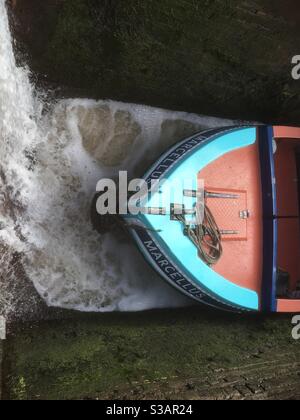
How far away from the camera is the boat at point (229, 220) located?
297 cm

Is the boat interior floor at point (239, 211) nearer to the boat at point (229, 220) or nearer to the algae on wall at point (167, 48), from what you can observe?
the boat at point (229, 220)

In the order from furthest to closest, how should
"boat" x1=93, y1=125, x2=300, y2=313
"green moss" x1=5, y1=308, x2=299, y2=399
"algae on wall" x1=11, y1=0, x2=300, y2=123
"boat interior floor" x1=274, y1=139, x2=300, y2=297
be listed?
"boat interior floor" x1=274, y1=139, x2=300, y2=297
"boat" x1=93, y1=125, x2=300, y2=313
"algae on wall" x1=11, y1=0, x2=300, y2=123
"green moss" x1=5, y1=308, x2=299, y2=399

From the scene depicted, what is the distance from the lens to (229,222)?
3268 mm

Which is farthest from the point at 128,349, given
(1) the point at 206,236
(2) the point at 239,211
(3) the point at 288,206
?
(3) the point at 288,206

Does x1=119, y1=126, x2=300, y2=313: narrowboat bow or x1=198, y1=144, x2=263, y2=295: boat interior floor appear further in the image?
x1=198, y1=144, x2=263, y2=295: boat interior floor

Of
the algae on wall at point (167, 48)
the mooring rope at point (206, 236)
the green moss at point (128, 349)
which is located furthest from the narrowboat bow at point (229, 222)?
the algae on wall at point (167, 48)

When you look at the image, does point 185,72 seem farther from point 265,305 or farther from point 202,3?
point 265,305

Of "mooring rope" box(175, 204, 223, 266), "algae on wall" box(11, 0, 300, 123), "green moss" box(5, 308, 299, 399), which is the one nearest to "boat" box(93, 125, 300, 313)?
"mooring rope" box(175, 204, 223, 266)

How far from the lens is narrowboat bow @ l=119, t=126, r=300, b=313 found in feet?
9.75

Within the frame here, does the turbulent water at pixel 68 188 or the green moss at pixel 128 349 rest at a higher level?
the turbulent water at pixel 68 188

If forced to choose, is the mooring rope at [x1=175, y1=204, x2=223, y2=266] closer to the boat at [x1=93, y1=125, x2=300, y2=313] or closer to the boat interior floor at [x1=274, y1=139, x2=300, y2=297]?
the boat at [x1=93, y1=125, x2=300, y2=313]

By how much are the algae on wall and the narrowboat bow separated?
42 centimetres

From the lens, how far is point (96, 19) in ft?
9.38

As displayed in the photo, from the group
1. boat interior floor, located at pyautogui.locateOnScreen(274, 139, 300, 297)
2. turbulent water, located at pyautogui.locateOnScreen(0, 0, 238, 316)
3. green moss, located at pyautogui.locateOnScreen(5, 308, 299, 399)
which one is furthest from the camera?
boat interior floor, located at pyautogui.locateOnScreen(274, 139, 300, 297)
